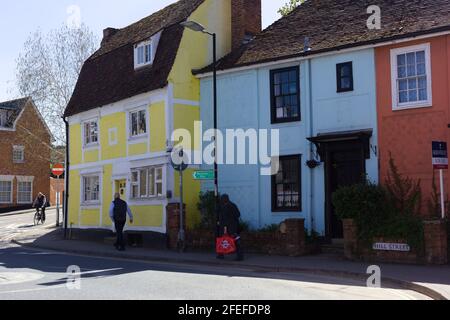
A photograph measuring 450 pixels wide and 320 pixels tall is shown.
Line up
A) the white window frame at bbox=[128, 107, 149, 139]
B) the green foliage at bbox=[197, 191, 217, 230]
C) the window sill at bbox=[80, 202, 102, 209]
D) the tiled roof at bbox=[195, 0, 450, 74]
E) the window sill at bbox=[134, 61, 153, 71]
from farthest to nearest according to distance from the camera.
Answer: the window sill at bbox=[80, 202, 102, 209] < the window sill at bbox=[134, 61, 153, 71] < the white window frame at bbox=[128, 107, 149, 139] < the green foliage at bbox=[197, 191, 217, 230] < the tiled roof at bbox=[195, 0, 450, 74]

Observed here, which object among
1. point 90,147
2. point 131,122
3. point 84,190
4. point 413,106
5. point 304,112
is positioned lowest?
point 84,190

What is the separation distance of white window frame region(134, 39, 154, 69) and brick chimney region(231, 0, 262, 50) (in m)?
3.23

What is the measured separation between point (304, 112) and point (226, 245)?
5340 millimetres

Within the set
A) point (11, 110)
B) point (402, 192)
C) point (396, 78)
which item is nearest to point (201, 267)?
point (402, 192)

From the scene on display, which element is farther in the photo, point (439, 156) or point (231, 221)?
point (231, 221)

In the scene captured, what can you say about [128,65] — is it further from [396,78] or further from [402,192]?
[402,192]

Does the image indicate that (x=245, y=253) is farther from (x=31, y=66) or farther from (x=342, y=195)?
(x=31, y=66)

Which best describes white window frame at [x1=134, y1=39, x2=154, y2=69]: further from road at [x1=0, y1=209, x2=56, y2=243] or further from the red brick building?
the red brick building

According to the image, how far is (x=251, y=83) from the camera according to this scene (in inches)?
789

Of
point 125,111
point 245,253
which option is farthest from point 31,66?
point 245,253

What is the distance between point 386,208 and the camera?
15.9 m

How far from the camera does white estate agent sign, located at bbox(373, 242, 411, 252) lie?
14.3 meters

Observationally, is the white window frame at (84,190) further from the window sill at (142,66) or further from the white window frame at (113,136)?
the window sill at (142,66)

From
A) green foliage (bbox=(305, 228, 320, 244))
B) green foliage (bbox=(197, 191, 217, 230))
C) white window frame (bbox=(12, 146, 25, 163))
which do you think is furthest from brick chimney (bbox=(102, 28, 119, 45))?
white window frame (bbox=(12, 146, 25, 163))
